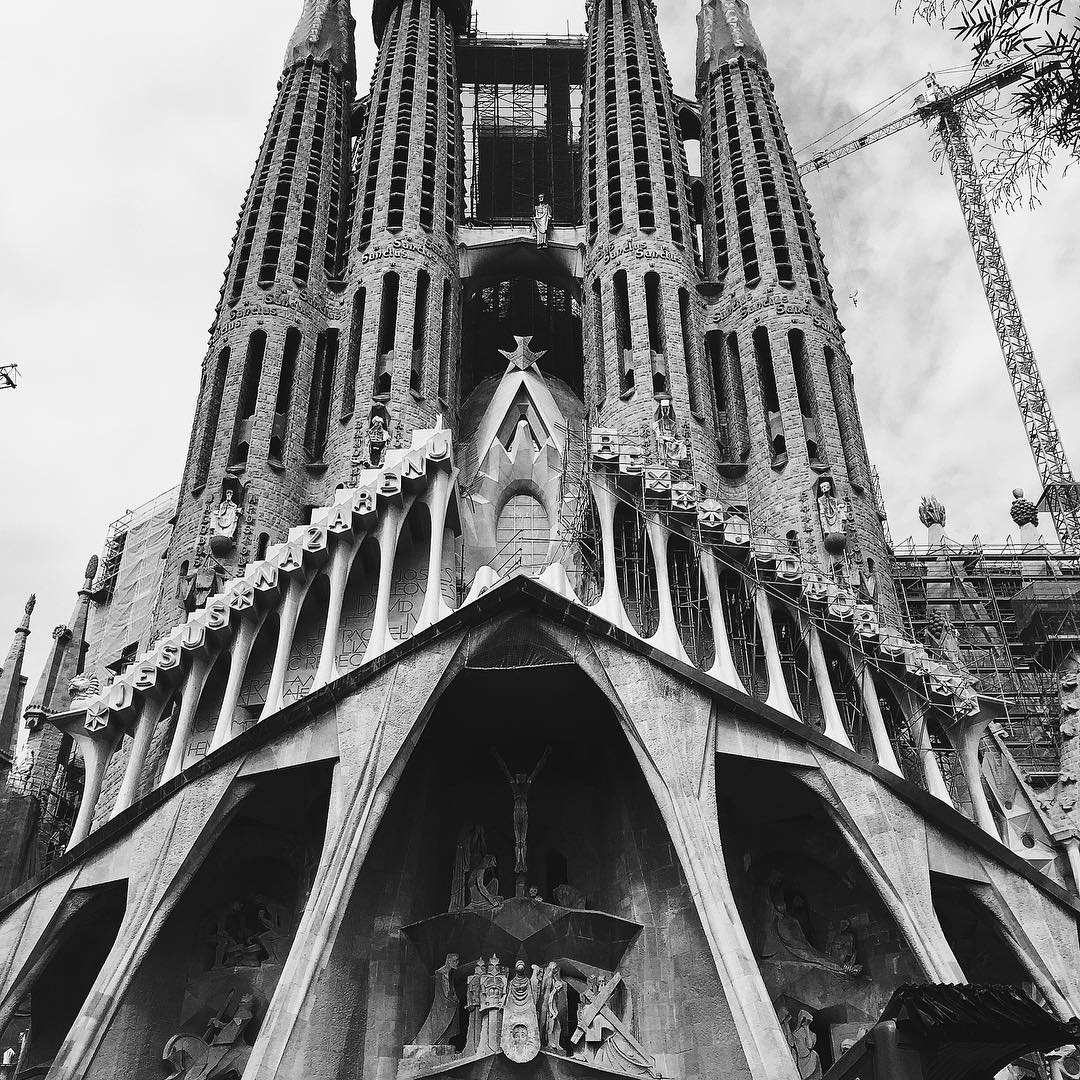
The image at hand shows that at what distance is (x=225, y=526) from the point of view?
2028 centimetres

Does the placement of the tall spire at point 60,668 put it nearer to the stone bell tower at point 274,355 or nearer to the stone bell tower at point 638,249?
the stone bell tower at point 274,355

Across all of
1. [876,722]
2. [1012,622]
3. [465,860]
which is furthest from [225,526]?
[1012,622]

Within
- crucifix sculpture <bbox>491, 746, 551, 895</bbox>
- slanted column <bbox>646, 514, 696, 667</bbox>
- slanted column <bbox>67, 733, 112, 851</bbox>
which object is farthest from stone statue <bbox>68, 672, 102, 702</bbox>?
slanted column <bbox>646, 514, 696, 667</bbox>

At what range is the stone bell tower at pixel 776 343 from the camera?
20859mm

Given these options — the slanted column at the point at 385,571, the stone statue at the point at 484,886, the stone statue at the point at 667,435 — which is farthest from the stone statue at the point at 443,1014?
the stone statue at the point at 667,435

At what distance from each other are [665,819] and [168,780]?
650 centimetres

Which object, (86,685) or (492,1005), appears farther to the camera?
(86,685)

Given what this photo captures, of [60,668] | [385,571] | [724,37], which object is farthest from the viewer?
[724,37]

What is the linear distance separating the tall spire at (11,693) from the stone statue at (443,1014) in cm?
1190

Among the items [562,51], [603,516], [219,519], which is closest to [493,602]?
[603,516]

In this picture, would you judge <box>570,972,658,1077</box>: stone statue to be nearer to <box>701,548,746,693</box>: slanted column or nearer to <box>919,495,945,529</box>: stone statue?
<box>701,548,746,693</box>: slanted column

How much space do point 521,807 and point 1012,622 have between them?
48.5 ft

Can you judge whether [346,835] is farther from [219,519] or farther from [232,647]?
[219,519]

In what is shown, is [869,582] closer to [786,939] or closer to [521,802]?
[786,939]
